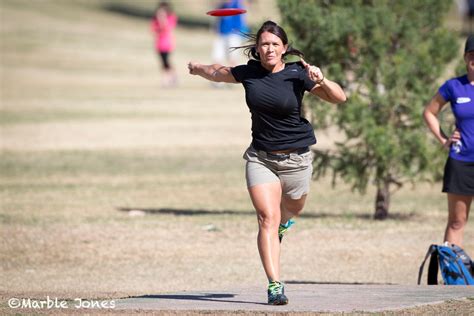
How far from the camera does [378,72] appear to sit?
42.3 feet

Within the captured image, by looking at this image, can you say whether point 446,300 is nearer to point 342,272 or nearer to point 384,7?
point 342,272

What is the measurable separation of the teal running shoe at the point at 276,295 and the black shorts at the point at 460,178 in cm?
Answer: 236

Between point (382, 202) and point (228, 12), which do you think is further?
point (382, 202)

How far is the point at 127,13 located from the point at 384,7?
52.4 m

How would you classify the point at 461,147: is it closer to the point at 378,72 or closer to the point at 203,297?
the point at 203,297

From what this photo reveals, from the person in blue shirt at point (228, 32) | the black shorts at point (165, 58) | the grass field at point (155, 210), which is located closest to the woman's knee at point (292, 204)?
the grass field at point (155, 210)

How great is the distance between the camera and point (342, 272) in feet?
35.0

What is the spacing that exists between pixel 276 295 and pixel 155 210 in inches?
267

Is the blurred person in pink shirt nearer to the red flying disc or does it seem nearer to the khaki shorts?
the red flying disc

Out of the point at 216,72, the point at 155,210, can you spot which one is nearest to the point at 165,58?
the point at 155,210

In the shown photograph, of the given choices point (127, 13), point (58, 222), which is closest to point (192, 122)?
point (58, 222)

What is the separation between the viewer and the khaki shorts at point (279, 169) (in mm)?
7832

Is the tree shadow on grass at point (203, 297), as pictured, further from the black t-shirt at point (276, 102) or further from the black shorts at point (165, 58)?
A: the black shorts at point (165, 58)

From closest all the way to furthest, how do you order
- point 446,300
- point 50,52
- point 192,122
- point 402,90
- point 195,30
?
point 446,300, point 402,90, point 192,122, point 50,52, point 195,30
